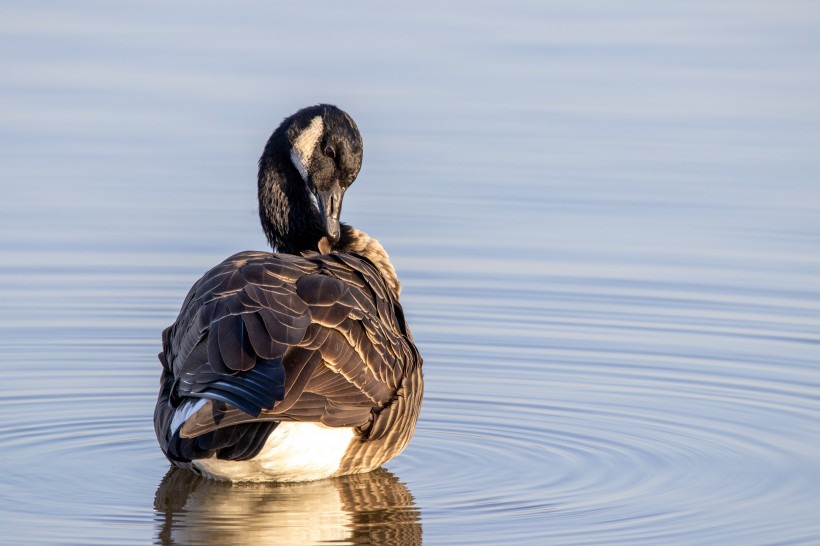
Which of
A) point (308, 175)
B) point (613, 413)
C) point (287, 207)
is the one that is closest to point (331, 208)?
point (308, 175)

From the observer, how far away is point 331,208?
40.0 feet

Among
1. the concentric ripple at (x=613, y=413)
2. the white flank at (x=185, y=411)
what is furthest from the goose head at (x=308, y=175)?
the white flank at (x=185, y=411)

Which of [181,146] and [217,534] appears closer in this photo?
[217,534]

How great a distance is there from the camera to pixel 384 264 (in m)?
12.0

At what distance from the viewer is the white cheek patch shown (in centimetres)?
1221

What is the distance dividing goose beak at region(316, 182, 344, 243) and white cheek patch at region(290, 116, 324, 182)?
0.23 meters

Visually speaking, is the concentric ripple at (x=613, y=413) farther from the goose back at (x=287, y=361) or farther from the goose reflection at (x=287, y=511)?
the goose back at (x=287, y=361)

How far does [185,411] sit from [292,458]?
2.33 feet

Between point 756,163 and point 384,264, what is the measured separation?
24.7ft

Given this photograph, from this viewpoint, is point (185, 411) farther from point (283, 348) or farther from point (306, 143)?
point (306, 143)

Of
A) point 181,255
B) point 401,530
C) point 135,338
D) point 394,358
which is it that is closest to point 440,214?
point 181,255

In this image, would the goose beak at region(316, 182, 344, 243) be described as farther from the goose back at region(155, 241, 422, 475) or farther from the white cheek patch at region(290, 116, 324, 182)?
the goose back at region(155, 241, 422, 475)

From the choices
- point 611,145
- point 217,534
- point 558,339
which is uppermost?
point 611,145

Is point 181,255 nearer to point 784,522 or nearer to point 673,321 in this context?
point 673,321
